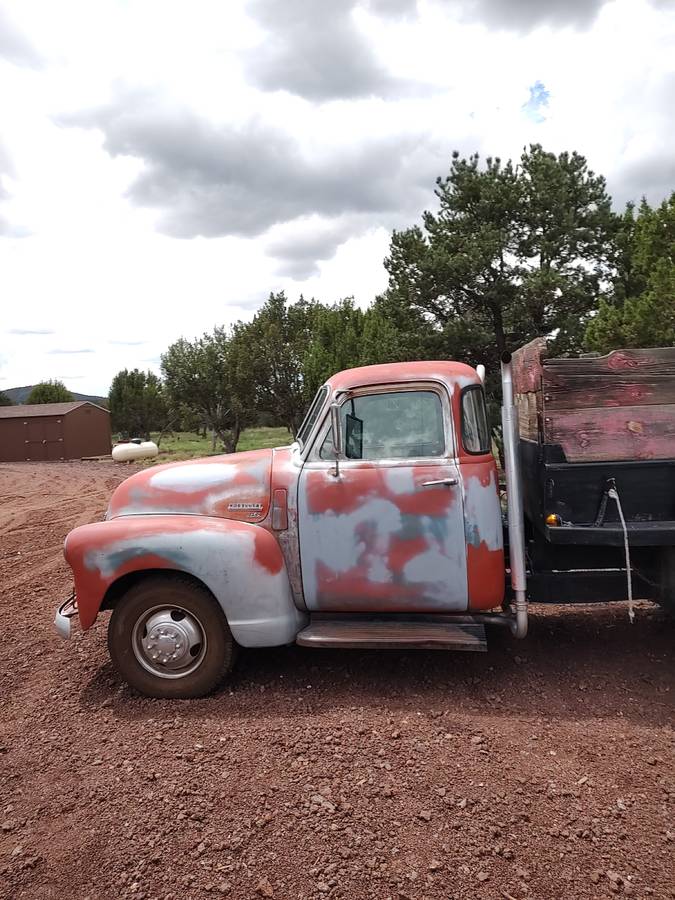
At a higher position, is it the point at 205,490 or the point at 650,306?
the point at 650,306

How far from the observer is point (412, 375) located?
387 centimetres

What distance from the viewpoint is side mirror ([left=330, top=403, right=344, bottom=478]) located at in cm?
377

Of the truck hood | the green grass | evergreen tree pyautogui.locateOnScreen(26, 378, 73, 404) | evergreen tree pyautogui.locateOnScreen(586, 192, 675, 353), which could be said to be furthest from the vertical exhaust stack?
evergreen tree pyautogui.locateOnScreen(26, 378, 73, 404)

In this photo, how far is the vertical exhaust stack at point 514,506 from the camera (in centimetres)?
357

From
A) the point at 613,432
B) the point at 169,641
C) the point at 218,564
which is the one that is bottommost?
the point at 169,641

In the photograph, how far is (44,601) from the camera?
6.14 meters

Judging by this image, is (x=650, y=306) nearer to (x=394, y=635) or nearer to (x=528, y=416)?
(x=528, y=416)

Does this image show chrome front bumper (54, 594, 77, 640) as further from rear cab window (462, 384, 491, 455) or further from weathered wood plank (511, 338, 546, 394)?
weathered wood plank (511, 338, 546, 394)

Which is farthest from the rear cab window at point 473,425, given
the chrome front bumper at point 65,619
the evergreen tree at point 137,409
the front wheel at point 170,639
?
the evergreen tree at point 137,409

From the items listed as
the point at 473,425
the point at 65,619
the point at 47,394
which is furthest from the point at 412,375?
the point at 47,394

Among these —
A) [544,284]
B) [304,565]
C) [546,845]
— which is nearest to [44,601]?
[304,565]

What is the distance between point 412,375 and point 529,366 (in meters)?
0.71

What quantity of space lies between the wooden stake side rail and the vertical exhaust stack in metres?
0.18

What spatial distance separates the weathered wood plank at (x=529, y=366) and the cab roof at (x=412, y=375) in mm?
312
